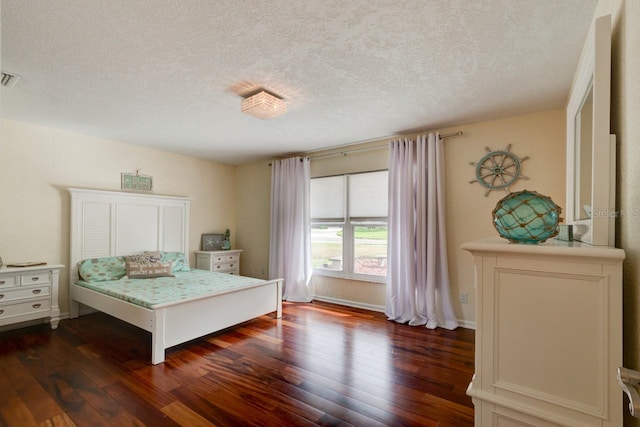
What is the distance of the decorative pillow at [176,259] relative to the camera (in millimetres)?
4363

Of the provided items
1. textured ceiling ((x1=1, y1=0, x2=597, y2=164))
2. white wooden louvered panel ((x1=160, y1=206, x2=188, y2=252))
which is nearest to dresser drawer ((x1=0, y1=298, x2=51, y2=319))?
white wooden louvered panel ((x1=160, y1=206, x2=188, y2=252))

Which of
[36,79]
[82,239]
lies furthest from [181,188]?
[36,79]

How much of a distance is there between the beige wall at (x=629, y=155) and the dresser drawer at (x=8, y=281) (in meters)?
4.63

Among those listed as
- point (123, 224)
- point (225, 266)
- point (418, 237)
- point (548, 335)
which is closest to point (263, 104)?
point (418, 237)

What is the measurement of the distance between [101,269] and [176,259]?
0.95 m

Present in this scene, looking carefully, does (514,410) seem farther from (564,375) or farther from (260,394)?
(260,394)

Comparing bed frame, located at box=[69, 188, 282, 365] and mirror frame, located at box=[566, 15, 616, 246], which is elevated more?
mirror frame, located at box=[566, 15, 616, 246]

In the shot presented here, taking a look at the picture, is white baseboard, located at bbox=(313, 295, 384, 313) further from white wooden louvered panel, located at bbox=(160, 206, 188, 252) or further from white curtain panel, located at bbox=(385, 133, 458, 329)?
white wooden louvered panel, located at bbox=(160, 206, 188, 252)

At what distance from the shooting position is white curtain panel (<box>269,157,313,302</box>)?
4.59 m

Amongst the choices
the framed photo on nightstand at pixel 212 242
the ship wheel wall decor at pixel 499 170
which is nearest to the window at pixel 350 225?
the ship wheel wall decor at pixel 499 170

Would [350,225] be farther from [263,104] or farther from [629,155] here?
[629,155]

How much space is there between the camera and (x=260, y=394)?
207cm

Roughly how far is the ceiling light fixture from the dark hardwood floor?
2212 millimetres

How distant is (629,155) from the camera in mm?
1001
